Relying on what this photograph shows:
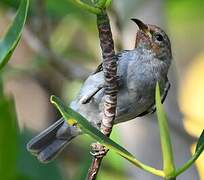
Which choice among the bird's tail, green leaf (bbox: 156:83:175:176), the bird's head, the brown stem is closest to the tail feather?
the bird's tail

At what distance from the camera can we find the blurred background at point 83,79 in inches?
106

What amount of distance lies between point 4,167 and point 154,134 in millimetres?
788

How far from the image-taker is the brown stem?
1358 mm

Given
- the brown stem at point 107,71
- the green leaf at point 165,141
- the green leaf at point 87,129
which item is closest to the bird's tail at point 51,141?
the brown stem at point 107,71

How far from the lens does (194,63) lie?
440cm

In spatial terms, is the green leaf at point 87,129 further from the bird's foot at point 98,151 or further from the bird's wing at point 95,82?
the bird's wing at point 95,82

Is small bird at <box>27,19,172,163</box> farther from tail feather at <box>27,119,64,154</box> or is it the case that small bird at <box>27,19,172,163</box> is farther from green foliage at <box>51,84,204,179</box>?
green foliage at <box>51,84,204,179</box>

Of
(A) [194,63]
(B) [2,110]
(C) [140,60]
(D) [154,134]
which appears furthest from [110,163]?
(A) [194,63]

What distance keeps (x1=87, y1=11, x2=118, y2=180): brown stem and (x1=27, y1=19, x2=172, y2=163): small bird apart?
1.88 feet

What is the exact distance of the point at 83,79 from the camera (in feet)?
9.23

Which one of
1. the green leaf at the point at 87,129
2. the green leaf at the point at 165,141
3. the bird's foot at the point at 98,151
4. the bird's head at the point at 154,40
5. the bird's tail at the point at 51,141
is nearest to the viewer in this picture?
the green leaf at the point at 165,141

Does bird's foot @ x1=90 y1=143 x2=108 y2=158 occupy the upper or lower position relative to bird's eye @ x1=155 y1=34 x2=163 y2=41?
lower

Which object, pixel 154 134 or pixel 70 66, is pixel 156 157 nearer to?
pixel 154 134

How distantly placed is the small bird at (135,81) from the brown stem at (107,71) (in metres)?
0.57
